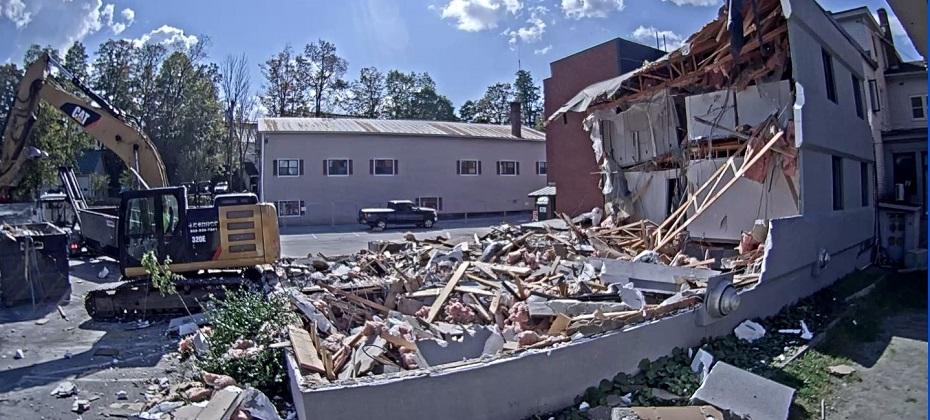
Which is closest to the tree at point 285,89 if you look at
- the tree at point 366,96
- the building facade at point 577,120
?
the tree at point 366,96

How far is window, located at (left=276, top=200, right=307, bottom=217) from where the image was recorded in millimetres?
34688

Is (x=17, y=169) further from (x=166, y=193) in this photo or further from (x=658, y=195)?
(x=658, y=195)

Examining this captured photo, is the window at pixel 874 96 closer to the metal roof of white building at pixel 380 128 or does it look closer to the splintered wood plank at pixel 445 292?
the splintered wood plank at pixel 445 292

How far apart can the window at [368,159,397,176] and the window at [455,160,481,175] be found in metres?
4.59

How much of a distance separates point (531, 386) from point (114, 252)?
11.9m

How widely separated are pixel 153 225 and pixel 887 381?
1207 centimetres

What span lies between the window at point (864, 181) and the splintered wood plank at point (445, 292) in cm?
1084

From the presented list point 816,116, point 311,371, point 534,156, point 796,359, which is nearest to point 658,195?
point 816,116

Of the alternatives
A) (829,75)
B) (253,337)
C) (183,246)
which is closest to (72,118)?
(183,246)

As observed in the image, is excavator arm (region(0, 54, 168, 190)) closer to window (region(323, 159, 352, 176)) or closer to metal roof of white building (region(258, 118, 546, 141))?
metal roof of white building (region(258, 118, 546, 141))

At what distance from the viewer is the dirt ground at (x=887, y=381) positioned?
6598 millimetres

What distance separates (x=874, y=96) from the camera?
19359 millimetres

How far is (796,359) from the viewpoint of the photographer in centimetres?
806

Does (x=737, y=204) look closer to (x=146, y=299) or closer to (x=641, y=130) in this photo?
(x=641, y=130)
